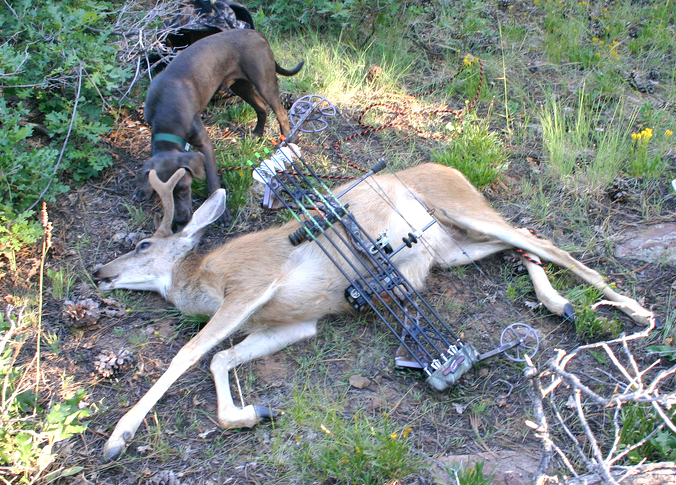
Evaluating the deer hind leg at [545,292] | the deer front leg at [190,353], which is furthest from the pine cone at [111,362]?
the deer hind leg at [545,292]

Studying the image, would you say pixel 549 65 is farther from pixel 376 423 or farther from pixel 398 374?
pixel 376 423

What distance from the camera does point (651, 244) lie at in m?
4.16

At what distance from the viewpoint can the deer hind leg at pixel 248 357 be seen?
10.8 feet

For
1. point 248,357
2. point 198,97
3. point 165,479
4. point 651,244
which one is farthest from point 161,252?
point 651,244

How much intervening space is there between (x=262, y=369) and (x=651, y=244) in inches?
111

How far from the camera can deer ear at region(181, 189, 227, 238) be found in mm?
4395

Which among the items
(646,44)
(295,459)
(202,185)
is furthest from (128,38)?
(646,44)

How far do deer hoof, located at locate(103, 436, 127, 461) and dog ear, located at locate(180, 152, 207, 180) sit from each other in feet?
6.90

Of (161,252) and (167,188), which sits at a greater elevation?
→ (167,188)

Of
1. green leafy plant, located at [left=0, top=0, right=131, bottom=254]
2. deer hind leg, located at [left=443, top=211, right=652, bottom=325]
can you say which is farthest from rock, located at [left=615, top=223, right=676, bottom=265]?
green leafy plant, located at [left=0, top=0, right=131, bottom=254]

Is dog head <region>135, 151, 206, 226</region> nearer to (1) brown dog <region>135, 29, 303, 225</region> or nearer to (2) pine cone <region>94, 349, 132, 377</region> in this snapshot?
(1) brown dog <region>135, 29, 303, 225</region>

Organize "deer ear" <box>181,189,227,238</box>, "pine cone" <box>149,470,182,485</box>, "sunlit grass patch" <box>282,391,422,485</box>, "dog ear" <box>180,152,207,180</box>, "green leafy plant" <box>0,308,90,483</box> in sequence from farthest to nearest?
"dog ear" <box>180,152,207,180</box>, "deer ear" <box>181,189,227,238</box>, "pine cone" <box>149,470,182,485</box>, "sunlit grass patch" <box>282,391,422,485</box>, "green leafy plant" <box>0,308,90,483</box>

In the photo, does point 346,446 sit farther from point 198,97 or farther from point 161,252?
point 198,97

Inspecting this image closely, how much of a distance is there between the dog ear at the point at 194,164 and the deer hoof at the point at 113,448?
82.8 inches
